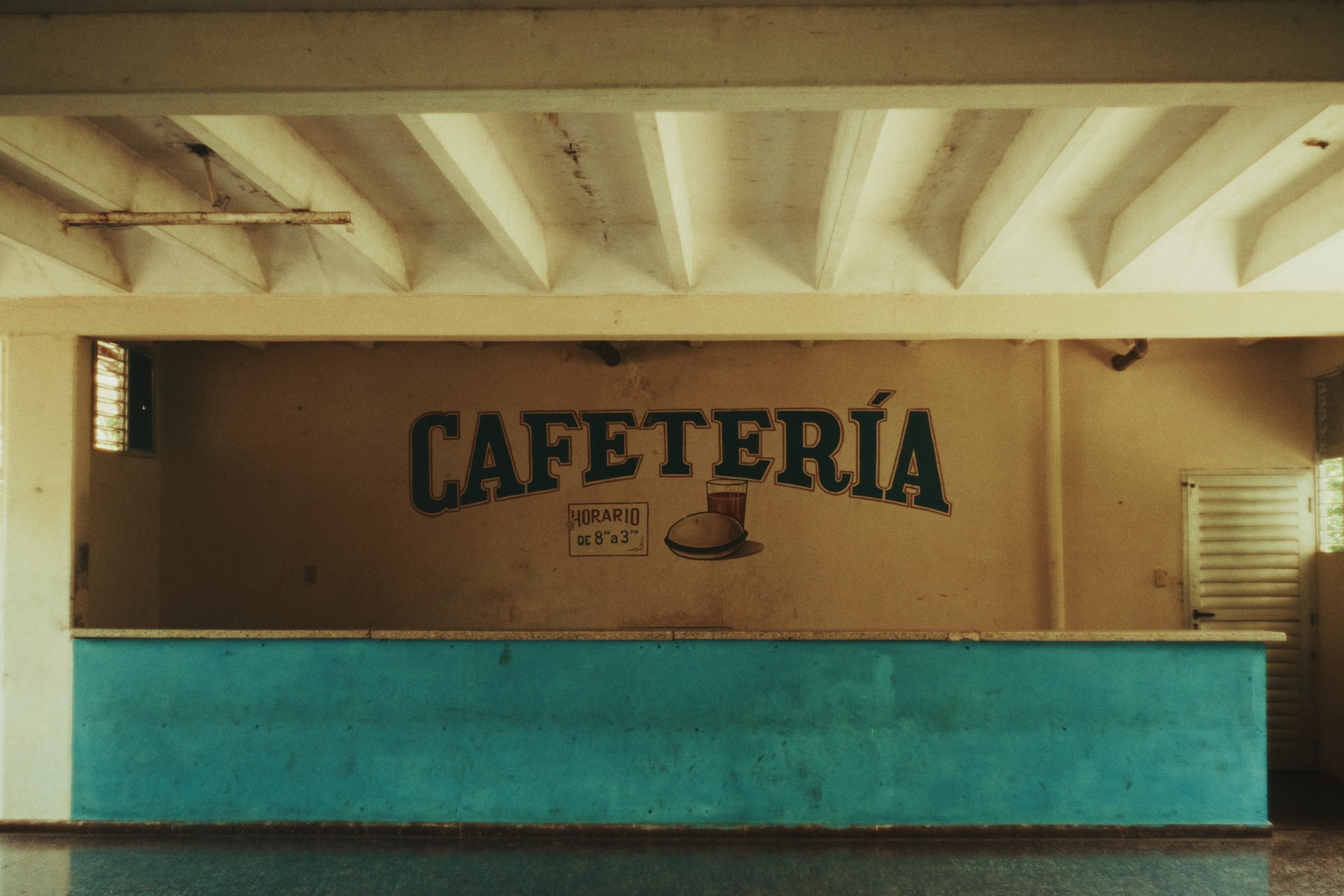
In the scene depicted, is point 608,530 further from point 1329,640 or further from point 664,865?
point 1329,640

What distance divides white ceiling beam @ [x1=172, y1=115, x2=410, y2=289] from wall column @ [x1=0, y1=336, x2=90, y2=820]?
226cm

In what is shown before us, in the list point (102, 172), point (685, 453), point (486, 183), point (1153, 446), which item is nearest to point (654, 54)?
point (486, 183)

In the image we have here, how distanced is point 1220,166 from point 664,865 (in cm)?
434

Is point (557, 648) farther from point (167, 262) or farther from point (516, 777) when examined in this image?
point (167, 262)

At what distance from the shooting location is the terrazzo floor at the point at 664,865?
173 inches

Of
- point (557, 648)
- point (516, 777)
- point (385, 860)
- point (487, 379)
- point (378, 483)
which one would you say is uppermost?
point (487, 379)

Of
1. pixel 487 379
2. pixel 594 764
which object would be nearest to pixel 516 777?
pixel 594 764

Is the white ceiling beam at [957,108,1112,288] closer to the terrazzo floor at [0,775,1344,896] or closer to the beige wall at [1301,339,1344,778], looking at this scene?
the terrazzo floor at [0,775,1344,896]

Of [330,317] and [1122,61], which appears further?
[330,317]

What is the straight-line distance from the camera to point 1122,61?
253cm

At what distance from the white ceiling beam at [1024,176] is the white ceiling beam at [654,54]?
0.61 m

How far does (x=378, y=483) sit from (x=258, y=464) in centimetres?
108

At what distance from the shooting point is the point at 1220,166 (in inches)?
142

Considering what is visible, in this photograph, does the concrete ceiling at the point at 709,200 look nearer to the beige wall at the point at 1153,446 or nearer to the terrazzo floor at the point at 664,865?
the beige wall at the point at 1153,446
